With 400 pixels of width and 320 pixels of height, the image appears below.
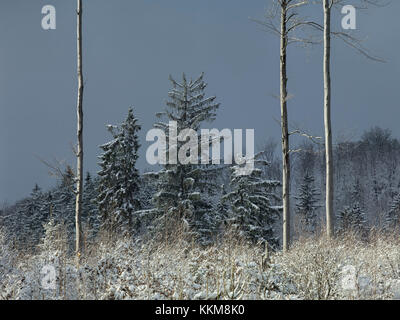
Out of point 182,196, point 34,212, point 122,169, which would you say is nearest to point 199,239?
point 182,196

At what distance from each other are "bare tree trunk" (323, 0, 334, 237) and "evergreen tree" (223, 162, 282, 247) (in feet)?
37.3

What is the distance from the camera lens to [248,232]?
2083 cm

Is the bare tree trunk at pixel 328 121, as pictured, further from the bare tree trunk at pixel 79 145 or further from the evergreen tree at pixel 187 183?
the evergreen tree at pixel 187 183

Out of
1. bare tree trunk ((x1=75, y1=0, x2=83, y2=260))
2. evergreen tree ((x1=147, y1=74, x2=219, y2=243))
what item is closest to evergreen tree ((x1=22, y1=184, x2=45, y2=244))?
evergreen tree ((x1=147, y1=74, x2=219, y2=243))

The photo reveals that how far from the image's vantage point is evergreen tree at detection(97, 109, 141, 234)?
1007 inches

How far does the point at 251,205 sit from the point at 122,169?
9974 millimetres

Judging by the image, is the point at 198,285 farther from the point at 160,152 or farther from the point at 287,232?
the point at 160,152

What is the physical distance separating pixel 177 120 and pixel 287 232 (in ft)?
43.3

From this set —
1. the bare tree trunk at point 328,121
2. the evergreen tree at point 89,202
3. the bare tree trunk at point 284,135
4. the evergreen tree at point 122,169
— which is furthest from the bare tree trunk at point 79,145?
the evergreen tree at point 89,202

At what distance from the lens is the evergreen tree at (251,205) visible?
829 inches

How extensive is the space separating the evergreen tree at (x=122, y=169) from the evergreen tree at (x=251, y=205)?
7.83 m

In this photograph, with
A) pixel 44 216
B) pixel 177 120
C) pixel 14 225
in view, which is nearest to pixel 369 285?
pixel 177 120

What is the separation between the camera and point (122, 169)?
25.9 m

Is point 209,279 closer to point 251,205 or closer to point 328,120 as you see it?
point 328,120
